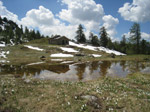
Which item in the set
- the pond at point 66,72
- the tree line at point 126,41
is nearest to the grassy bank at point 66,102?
the pond at point 66,72

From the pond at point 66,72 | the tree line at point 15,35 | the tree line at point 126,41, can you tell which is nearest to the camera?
the pond at point 66,72

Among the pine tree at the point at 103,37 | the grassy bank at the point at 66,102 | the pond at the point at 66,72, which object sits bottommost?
the pond at the point at 66,72

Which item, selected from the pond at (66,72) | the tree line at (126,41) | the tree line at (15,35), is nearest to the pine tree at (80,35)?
the tree line at (126,41)

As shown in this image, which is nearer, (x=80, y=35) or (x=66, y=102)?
(x=66, y=102)

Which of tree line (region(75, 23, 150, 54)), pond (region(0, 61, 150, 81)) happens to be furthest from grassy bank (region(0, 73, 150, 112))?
tree line (region(75, 23, 150, 54))

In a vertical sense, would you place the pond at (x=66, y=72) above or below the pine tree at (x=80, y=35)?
below

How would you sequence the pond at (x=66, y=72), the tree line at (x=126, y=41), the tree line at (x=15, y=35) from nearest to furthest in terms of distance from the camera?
the pond at (x=66, y=72) → the tree line at (x=126, y=41) → the tree line at (x=15, y=35)

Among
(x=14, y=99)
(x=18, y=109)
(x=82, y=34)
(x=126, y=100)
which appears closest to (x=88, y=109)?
(x=126, y=100)

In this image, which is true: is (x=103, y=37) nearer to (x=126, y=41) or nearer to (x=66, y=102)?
(x=126, y=41)

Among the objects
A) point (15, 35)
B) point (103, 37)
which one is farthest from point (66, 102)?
point (15, 35)

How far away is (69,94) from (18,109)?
3.45 metres

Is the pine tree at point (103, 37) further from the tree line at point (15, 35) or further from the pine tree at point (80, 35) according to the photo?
the tree line at point (15, 35)

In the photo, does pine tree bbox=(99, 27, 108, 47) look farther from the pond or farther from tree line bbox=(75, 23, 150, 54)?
the pond

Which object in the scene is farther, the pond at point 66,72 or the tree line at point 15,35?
the tree line at point 15,35
